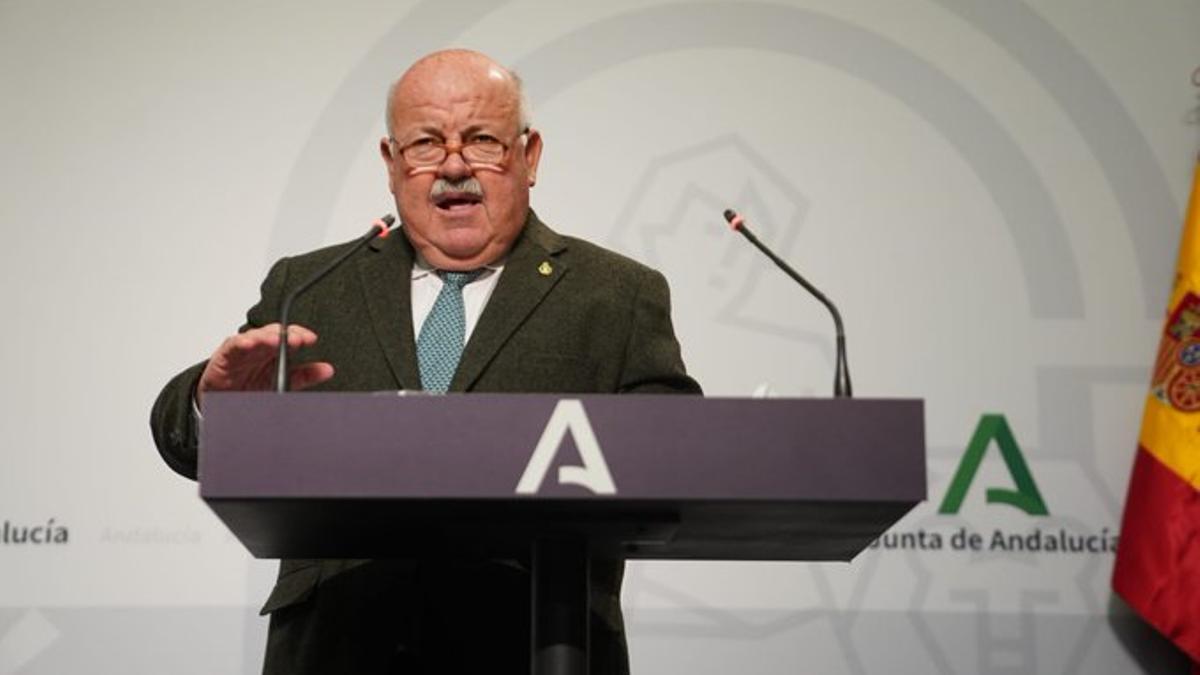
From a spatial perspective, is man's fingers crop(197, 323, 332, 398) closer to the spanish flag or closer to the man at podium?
the man at podium

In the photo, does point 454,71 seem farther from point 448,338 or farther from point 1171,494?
point 1171,494

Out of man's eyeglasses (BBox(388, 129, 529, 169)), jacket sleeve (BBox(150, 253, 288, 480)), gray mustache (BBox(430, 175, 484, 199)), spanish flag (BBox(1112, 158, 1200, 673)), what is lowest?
spanish flag (BBox(1112, 158, 1200, 673))

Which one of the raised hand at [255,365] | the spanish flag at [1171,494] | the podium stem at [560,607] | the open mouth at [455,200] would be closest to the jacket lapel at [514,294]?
the open mouth at [455,200]

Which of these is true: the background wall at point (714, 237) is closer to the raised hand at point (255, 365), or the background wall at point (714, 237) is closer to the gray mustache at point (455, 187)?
the gray mustache at point (455, 187)

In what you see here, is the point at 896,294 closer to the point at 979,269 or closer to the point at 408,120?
the point at 979,269

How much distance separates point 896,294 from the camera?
3.81 meters

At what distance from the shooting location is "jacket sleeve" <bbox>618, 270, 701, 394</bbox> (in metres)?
2.48

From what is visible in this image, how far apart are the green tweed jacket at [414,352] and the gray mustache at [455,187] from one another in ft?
0.39

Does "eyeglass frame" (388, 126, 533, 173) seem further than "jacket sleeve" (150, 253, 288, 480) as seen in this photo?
Yes

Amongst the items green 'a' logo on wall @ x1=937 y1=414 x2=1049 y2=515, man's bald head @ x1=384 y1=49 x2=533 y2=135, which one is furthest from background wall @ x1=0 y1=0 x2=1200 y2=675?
man's bald head @ x1=384 y1=49 x2=533 y2=135

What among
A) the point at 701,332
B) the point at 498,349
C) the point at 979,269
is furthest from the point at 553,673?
the point at 979,269

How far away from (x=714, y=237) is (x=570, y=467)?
222cm

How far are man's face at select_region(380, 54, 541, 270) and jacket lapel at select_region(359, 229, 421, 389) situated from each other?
0.16 ft

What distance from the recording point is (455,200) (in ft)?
8.80
